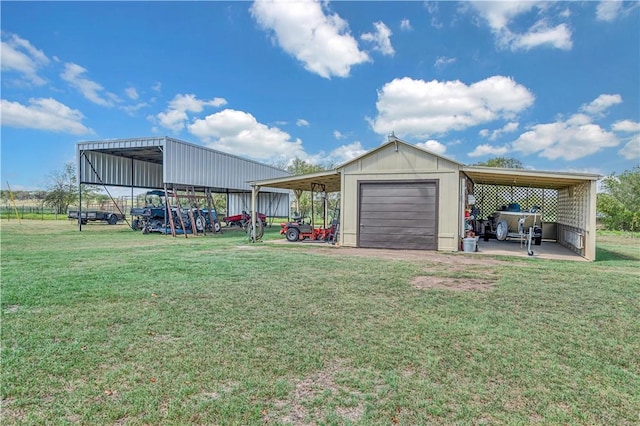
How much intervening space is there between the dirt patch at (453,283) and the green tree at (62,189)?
36.4 meters

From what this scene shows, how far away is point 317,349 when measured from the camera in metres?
2.84

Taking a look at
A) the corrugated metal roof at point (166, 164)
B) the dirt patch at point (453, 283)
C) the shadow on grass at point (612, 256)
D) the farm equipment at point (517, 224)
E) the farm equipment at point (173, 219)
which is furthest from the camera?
the farm equipment at point (173, 219)

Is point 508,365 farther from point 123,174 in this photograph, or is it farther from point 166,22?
point 123,174

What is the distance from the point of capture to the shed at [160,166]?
13828 millimetres

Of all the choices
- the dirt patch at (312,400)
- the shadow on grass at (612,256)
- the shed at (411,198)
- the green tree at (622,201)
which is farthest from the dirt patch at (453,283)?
the green tree at (622,201)

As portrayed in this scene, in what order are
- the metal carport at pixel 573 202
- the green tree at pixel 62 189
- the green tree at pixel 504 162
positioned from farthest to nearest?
the green tree at pixel 62 189 → the green tree at pixel 504 162 → the metal carport at pixel 573 202

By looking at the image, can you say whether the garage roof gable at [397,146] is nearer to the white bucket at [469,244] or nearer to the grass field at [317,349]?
the white bucket at [469,244]

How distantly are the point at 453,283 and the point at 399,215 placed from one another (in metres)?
4.54

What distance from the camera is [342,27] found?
1302 centimetres

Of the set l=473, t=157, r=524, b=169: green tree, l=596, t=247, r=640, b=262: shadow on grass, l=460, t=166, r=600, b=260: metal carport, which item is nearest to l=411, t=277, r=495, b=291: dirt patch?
l=460, t=166, r=600, b=260: metal carport

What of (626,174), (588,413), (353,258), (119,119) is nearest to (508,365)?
(588,413)

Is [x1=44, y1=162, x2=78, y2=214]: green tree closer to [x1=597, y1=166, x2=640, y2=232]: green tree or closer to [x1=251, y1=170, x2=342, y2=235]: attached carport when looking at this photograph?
[x1=251, y1=170, x2=342, y2=235]: attached carport

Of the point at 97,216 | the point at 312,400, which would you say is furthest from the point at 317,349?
the point at 97,216

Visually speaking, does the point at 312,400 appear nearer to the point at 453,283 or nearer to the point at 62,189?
the point at 453,283
